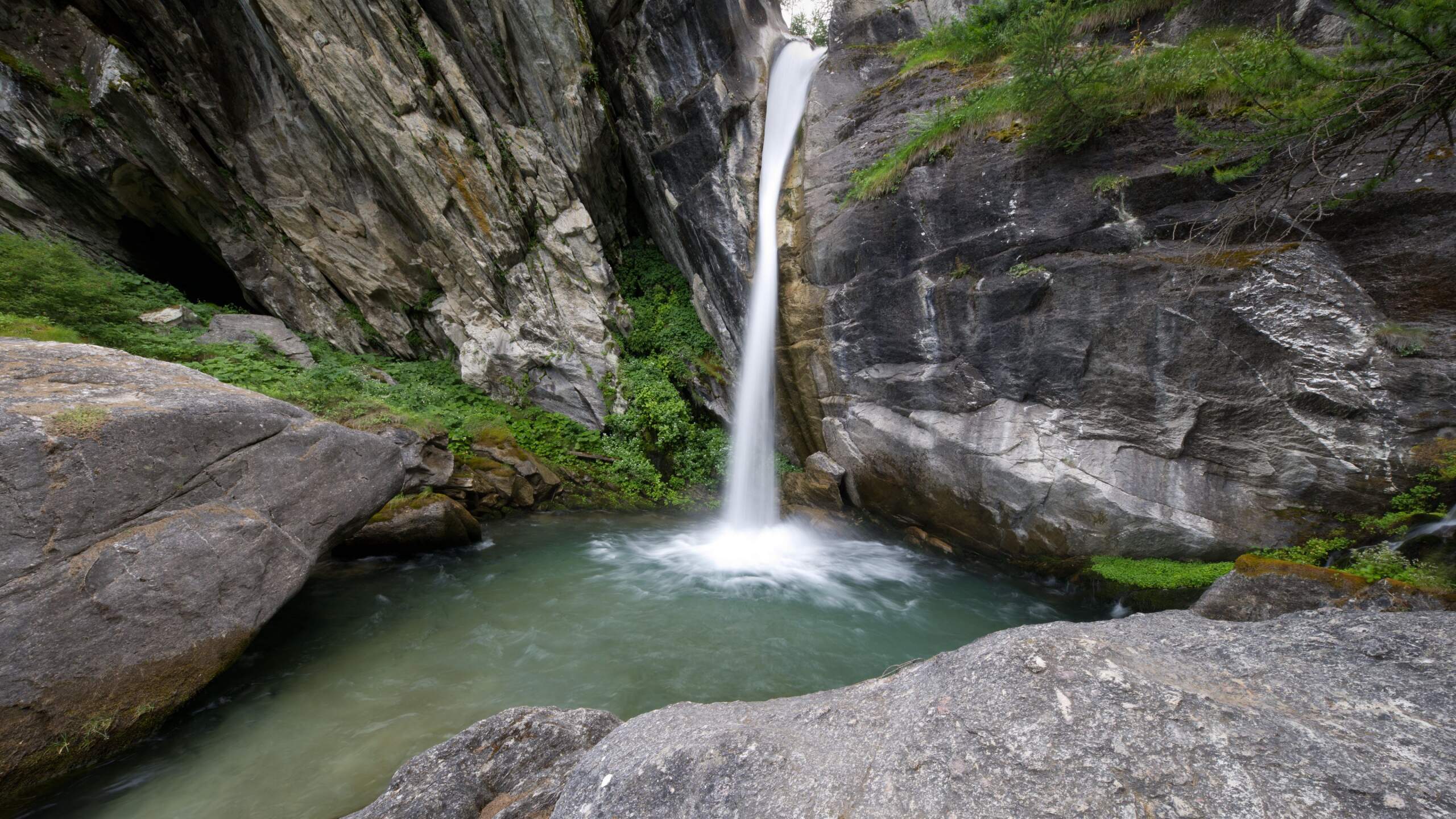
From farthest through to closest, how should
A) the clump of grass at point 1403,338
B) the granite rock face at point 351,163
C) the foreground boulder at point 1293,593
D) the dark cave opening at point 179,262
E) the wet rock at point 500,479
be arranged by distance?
the dark cave opening at point 179,262 < the granite rock face at point 351,163 < the wet rock at point 500,479 < the clump of grass at point 1403,338 < the foreground boulder at point 1293,593

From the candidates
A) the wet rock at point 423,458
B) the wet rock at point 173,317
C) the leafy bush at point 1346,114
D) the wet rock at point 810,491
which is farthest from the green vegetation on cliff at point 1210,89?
the wet rock at point 173,317

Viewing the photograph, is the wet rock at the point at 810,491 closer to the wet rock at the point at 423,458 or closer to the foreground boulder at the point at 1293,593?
the foreground boulder at the point at 1293,593

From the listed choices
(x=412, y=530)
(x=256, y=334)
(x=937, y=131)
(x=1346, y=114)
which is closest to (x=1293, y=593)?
(x=1346, y=114)

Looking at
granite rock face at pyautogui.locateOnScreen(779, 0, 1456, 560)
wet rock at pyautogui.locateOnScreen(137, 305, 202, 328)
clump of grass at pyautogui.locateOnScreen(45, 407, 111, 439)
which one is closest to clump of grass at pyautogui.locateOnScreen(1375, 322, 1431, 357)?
granite rock face at pyautogui.locateOnScreen(779, 0, 1456, 560)

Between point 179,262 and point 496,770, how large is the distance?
1862 cm

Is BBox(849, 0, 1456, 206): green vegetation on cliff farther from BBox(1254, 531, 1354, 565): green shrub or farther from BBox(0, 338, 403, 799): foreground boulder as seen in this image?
BBox(0, 338, 403, 799): foreground boulder

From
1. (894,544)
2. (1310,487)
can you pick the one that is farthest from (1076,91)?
(894,544)

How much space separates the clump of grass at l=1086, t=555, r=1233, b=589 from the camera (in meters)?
5.59

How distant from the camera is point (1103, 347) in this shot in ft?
20.7

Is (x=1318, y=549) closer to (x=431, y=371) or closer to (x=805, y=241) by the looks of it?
(x=805, y=241)

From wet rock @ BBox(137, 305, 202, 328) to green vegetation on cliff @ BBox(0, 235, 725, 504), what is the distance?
0.93 feet

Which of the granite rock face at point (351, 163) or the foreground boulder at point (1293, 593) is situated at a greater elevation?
the granite rock face at point (351, 163)

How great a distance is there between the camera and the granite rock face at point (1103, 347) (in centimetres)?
498

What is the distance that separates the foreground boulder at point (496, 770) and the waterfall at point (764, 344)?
680 cm
